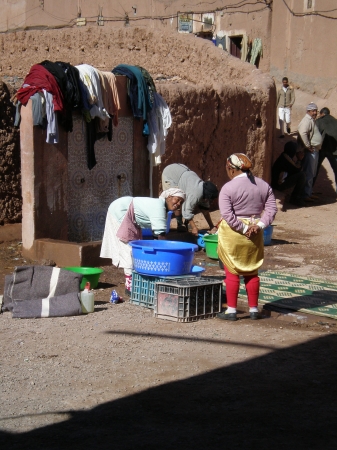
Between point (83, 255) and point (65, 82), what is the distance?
2060 millimetres

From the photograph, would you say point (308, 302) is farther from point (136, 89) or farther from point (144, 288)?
point (136, 89)

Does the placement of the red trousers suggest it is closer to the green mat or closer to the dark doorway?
the green mat

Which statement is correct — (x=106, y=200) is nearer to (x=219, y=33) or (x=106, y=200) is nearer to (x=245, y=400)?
(x=245, y=400)

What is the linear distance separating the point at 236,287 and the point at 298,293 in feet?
4.37

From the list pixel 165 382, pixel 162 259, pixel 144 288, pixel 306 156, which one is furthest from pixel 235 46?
pixel 165 382

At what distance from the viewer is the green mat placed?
743 centimetres

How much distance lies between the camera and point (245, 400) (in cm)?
496

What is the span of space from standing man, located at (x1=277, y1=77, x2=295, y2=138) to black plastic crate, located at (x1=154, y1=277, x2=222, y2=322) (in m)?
11.1

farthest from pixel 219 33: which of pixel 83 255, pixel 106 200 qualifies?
pixel 83 255

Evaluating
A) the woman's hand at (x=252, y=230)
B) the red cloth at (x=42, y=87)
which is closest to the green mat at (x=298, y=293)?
the woman's hand at (x=252, y=230)

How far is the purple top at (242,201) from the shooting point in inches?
266

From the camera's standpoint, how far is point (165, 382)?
5.30 meters

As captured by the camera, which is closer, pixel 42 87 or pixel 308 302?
pixel 308 302

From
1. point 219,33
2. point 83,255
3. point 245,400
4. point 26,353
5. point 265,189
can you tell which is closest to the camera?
point 245,400
